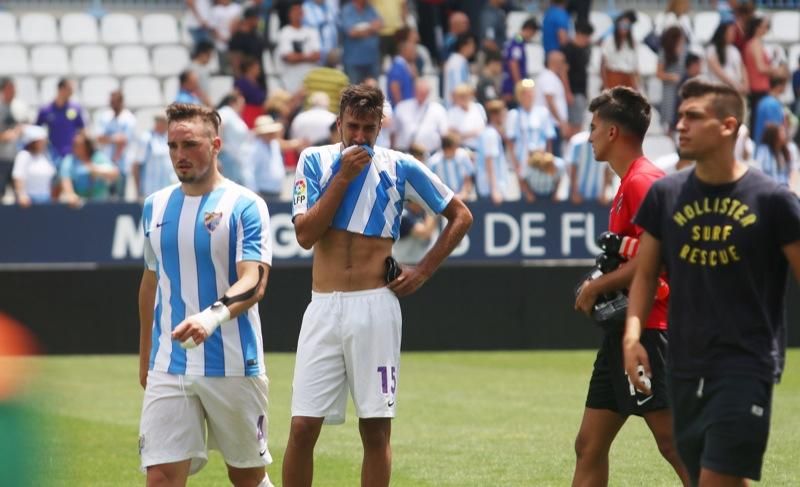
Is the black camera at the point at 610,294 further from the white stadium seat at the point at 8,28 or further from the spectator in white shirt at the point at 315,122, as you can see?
the white stadium seat at the point at 8,28

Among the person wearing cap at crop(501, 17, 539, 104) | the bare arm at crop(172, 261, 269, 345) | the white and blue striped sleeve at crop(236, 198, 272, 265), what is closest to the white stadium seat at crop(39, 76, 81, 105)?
the person wearing cap at crop(501, 17, 539, 104)

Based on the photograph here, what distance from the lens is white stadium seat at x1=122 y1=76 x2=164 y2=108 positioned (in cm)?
2373

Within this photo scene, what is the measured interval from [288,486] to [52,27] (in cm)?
1937

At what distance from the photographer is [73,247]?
17.3 m

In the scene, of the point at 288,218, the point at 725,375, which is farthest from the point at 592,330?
the point at 725,375

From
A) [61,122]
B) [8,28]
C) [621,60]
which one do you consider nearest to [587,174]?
[621,60]

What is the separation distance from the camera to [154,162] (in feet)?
60.6

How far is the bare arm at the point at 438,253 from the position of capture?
276 inches

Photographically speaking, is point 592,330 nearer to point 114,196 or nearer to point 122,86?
→ point 114,196

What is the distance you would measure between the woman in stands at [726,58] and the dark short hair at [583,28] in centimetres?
187

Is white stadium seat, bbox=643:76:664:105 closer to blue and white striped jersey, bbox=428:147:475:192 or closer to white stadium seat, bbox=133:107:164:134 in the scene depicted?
blue and white striped jersey, bbox=428:147:475:192

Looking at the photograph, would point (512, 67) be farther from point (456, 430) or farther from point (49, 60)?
point (456, 430)

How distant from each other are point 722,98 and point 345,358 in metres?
2.48

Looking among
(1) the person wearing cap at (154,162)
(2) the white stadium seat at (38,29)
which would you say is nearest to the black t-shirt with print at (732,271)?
(1) the person wearing cap at (154,162)
